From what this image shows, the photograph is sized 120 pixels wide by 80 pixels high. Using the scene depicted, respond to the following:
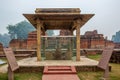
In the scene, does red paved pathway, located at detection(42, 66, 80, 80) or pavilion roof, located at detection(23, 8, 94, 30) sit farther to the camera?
pavilion roof, located at detection(23, 8, 94, 30)

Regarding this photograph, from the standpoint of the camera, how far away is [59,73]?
871 cm

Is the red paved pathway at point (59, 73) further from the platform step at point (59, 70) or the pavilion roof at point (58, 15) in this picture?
the pavilion roof at point (58, 15)

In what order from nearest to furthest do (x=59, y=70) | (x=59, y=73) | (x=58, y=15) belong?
(x=59, y=73)
(x=59, y=70)
(x=58, y=15)

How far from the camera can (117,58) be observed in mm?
14922

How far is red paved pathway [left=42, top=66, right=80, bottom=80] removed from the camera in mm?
7970

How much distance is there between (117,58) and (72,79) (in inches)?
316

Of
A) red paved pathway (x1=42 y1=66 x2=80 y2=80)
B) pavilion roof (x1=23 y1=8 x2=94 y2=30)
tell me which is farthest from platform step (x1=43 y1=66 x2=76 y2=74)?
pavilion roof (x1=23 y1=8 x2=94 y2=30)

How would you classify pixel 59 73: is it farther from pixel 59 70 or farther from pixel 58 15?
pixel 58 15

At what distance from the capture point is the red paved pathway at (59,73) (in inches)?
314

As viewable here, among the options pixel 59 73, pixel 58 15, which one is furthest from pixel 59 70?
pixel 58 15

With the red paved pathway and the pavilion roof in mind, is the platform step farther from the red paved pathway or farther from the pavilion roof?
the pavilion roof

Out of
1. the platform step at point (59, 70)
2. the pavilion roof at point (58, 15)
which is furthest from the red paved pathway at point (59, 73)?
the pavilion roof at point (58, 15)

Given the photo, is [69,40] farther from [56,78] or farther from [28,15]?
[56,78]

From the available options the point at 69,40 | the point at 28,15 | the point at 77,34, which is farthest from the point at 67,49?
the point at 28,15
